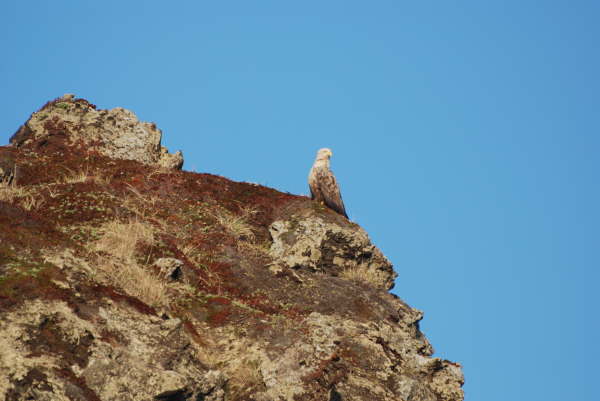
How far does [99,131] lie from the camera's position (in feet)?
96.2

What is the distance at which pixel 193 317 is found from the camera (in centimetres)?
1747

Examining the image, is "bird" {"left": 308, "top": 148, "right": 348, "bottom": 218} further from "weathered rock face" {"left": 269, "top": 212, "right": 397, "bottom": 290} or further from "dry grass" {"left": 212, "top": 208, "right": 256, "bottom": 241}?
"dry grass" {"left": 212, "top": 208, "right": 256, "bottom": 241}

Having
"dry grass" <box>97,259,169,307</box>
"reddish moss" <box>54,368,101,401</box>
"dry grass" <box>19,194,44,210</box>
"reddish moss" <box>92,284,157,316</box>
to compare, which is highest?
"dry grass" <box>19,194,44,210</box>

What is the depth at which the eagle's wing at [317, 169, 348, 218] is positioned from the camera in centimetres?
2800

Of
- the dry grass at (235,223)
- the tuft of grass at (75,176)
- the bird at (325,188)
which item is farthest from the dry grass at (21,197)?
the bird at (325,188)

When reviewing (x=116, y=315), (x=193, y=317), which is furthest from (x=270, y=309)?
(x=116, y=315)

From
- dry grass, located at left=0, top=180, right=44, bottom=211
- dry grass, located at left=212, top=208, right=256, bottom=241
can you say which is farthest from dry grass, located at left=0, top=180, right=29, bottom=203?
dry grass, located at left=212, top=208, right=256, bottom=241

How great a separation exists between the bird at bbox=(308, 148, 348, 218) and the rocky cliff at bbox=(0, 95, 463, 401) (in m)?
1.29

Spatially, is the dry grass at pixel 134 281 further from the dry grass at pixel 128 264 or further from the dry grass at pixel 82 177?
the dry grass at pixel 82 177

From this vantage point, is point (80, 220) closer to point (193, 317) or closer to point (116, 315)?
point (193, 317)

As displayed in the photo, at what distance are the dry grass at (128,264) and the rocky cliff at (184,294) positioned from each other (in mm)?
42

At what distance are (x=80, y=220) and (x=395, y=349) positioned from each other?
8537 millimetres

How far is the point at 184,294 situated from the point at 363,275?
24.0 ft

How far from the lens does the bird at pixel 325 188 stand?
92.0 feet
